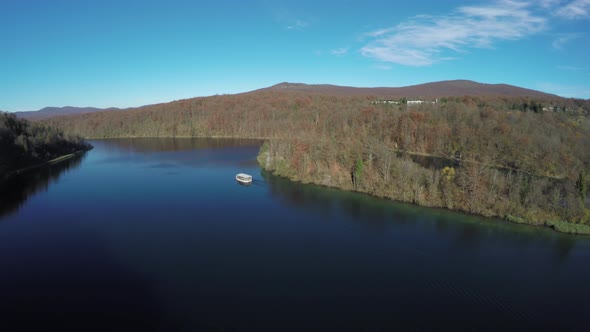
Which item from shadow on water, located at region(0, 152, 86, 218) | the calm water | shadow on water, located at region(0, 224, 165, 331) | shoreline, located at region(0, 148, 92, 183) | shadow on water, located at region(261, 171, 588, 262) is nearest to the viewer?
shadow on water, located at region(0, 224, 165, 331)

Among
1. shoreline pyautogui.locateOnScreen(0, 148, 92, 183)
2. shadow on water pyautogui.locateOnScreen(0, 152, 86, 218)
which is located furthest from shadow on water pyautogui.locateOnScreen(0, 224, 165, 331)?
shoreline pyautogui.locateOnScreen(0, 148, 92, 183)

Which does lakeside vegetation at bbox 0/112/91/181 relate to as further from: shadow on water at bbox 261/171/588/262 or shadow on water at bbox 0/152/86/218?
shadow on water at bbox 261/171/588/262

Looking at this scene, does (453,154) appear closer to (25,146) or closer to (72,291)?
(72,291)

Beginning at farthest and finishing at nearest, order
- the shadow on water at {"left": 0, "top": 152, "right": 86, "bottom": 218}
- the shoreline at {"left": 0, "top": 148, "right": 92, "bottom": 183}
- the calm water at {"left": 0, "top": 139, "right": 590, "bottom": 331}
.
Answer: the shoreline at {"left": 0, "top": 148, "right": 92, "bottom": 183} → the shadow on water at {"left": 0, "top": 152, "right": 86, "bottom": 218} → the calm water at {"left": 0, "top": 139, "right": 590, "bottom": 331}

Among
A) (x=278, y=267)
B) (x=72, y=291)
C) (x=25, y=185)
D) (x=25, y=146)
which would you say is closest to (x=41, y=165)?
(x=25, y=146)

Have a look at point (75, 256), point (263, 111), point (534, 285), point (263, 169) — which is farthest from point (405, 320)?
point (263, 111)

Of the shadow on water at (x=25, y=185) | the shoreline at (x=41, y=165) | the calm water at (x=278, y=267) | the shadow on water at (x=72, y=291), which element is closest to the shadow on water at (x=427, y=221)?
the calm water at (x=278, y=267)

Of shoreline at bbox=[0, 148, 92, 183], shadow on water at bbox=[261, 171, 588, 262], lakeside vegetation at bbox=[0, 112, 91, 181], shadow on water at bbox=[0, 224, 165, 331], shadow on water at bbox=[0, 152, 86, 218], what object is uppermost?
lakeside vegetation at bbox=[0, 112, 91, 181]
